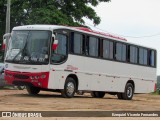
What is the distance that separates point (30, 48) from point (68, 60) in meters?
1.83

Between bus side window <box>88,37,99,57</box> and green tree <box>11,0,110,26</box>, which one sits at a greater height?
green tree <box>11,0,110,26</box>

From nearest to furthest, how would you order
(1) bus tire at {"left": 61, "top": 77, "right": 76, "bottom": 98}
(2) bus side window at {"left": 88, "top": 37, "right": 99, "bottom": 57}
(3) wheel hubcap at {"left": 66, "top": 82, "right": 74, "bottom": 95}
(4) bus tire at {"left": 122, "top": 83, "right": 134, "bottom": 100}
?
1. (1) bus tire at {"left": 61, "top": 77, "right": 76, "bottom": 98}
2. (3) wheel hubcap at {"left": 66, "top": 82, "right": 74, "bottom": 95}
3. (2) bus side window at {"left": 88, "top": 37, "right": 99, "bottom": 57}
4. (4) bus tire at {"left": 122, "top": 83, "right": 134, "bottom": 100}

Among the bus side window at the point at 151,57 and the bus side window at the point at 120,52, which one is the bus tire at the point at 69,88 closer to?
the bus side window at the point at 120,52

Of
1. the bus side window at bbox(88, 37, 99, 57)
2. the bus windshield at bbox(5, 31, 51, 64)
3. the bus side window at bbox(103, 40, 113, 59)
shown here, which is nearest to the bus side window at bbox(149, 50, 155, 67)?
the bus side window at bbox(103, 40, 113, 59)

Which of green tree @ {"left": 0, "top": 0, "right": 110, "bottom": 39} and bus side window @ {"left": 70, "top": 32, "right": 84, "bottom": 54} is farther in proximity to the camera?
green tree @ {"left": 0, "top": 0, "right": 110, "bottom": 39}

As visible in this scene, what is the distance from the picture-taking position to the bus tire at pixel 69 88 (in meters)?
22.9

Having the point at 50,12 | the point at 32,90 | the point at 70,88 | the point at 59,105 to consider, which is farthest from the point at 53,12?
the point at 59,105

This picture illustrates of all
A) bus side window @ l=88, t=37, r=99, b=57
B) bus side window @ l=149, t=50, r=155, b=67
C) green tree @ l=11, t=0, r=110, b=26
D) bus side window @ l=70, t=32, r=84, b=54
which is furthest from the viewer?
green tree @ l=11, t=0, r=110, b=26

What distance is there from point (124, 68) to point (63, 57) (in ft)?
20.5

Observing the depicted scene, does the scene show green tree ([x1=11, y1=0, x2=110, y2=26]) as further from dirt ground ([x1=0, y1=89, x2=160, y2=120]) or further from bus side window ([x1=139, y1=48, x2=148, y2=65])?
dirt ground ([x1=0, y1=89, x2=160, y2=120])

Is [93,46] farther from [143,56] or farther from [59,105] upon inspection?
[59,105]

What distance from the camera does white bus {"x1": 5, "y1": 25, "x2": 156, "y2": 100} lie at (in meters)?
21.9

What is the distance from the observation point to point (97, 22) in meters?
45.9

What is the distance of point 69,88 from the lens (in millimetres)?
23188
